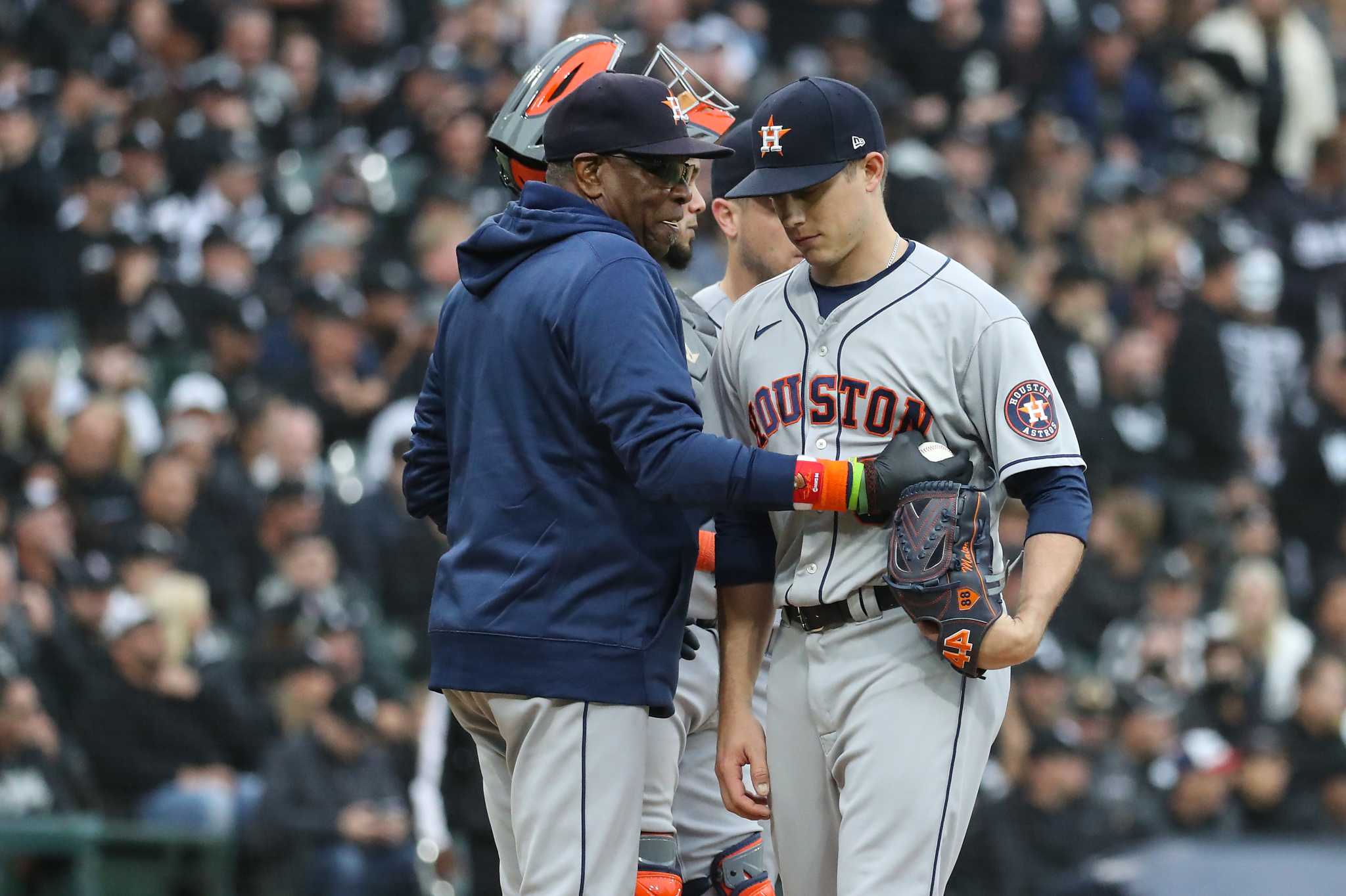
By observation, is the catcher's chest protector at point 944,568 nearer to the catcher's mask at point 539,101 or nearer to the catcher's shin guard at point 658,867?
the catcher's shin guard at point 658,867

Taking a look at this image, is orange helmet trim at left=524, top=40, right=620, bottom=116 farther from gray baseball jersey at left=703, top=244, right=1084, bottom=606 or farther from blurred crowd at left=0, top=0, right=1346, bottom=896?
blurred crowd at left=0, top=0, right=1346, bottom=896

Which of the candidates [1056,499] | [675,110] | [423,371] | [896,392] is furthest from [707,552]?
[423,371]

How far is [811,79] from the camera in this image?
12.5 ft

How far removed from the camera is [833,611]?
3732 mm

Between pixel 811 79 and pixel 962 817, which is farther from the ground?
pixel 811 79

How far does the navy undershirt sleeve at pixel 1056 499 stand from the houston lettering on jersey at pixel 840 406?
22 centimetres

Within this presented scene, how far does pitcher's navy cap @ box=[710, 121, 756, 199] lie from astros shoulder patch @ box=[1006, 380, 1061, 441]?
51.0 inches

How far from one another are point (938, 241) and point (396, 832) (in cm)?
442

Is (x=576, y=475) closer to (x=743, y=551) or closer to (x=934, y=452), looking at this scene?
(x=743, y=551)

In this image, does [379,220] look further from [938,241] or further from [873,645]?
[873,645]

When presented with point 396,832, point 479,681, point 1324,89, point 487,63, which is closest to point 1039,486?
point 479,681

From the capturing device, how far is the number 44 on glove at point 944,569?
3.46 meters

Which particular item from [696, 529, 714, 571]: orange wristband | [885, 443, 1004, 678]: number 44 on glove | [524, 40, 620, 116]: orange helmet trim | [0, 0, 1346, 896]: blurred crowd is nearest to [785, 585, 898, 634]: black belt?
[885, 443, 1004, 678]: number 44 on glove

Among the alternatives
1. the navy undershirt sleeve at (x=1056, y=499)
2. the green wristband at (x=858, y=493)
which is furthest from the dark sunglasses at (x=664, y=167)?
the navy undershirt sleeve at (x=1056, y=499)
